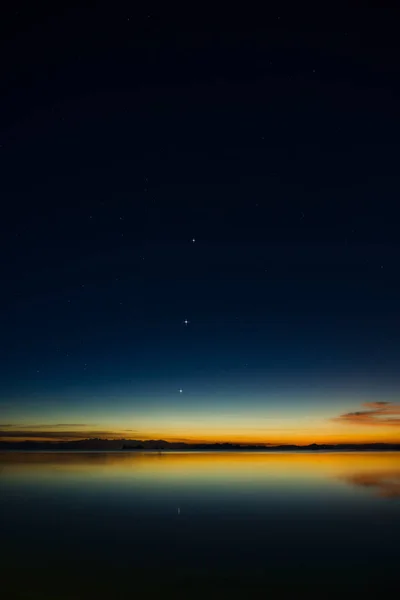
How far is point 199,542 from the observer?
16.3 meters

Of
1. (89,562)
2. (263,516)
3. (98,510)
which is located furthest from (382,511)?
(89,562)

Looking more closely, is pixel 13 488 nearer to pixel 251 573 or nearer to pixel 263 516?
pixel 263 516

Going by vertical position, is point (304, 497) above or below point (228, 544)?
above

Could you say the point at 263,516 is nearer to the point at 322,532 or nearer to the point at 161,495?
the point at 322,532

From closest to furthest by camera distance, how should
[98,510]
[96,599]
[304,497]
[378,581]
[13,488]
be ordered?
[96,599], [378,581], [98,510], [304,497], [13,488]

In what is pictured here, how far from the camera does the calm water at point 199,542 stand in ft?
39.8

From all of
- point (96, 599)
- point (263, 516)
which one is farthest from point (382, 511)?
point (96, 599)

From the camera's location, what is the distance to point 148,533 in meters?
17.6

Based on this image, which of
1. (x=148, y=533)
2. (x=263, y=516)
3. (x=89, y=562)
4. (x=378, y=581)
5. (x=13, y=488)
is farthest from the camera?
(x=13, y=488)

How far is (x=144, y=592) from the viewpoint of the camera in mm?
11578

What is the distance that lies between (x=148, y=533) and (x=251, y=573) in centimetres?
530

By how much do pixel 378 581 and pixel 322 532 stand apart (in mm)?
5514

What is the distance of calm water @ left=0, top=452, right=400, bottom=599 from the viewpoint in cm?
1212

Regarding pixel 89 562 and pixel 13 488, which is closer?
pixel 89 562
